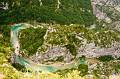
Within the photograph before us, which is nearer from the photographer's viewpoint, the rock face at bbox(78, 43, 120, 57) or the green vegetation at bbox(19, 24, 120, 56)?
the green vegetation at bbox(19, 24, 120, 56)

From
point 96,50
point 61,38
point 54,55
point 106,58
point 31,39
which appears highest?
point 61,38

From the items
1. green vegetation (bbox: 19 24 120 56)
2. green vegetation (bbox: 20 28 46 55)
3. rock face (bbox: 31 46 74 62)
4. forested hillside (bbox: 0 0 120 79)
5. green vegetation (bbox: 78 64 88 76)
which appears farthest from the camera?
green vegetation (bbox: 19 24 120 56)

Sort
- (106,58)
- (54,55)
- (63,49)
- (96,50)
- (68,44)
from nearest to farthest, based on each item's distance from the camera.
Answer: (54,55) → (63,49) → (68,44) → (96,50) → (106,58)

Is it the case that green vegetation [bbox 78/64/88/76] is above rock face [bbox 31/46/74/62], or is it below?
below

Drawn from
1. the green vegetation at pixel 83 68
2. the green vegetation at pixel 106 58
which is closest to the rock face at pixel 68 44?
the green vegetation at pixel 106 58

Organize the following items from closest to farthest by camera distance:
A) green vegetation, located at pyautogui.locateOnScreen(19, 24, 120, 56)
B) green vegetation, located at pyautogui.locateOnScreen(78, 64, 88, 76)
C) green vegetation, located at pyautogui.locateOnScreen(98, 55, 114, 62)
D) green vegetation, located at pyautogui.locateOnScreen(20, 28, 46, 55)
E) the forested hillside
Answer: the forested hillside < green vegetation, located at pyautogui.locateOnScreen(78, 64, 88, 76) < green vegetation, located at pyautogui.locateOnScreen(20, 28, 46, 55) < green vegetation, located at pyautogui.locateOnScreen(19, 24, 120, 56) < green vegetation, located at pyautogui.locateOnScreen(98, 55, 114, 62)

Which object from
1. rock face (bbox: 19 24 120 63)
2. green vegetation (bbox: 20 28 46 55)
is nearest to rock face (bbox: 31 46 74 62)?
rock face (bbox: 19 24 120 63)

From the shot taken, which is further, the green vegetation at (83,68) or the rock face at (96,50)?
the rock face at (96,50)

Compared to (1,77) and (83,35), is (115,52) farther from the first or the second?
(1,77)

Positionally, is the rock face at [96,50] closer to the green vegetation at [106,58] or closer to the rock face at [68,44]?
the rock face at [68,44]

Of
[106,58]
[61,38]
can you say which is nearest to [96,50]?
[106,58]

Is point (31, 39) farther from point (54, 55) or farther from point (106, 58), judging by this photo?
point (106, 58)

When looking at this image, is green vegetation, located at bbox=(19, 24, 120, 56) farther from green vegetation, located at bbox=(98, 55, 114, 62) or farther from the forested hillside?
green vegetation, located at bbox=(98, 55, 114, 62)
